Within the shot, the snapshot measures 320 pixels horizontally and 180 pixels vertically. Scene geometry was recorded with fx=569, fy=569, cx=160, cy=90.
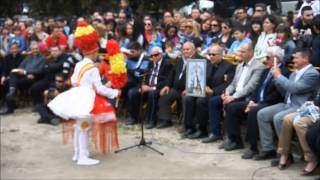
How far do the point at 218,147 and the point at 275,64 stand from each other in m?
1.54

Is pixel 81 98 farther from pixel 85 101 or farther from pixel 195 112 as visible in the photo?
pixel 195 112

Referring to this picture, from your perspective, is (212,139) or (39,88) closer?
(212,139)

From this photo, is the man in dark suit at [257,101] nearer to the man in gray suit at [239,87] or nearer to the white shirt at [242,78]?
the man in gray suit at [239,87]

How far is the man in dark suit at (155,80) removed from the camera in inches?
379

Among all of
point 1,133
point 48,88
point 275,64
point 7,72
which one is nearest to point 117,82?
point 275,64

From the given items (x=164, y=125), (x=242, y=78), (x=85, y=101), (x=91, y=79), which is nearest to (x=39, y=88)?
(x=164, y=125)

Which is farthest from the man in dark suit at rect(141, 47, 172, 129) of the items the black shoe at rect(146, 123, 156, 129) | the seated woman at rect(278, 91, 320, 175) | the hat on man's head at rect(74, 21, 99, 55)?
the seated woman at rect(278, 91, 320, 175)

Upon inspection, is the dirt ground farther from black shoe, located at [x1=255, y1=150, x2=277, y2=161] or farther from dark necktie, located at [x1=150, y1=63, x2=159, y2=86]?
dark necktie, located at [x1=150, y1=63, x2=159, y2=86]

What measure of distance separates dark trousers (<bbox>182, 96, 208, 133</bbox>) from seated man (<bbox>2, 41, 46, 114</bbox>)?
3967 millimetres

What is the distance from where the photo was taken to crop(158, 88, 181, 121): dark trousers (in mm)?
9367

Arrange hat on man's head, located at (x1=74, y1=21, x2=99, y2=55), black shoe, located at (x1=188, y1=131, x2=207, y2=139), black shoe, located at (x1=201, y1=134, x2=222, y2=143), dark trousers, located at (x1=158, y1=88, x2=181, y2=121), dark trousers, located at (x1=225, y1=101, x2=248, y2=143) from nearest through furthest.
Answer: hat on man's head, located at (x1=74, y1=21, x2=99, y2=55)
dark trousers, located at (x1=225, y1=101, x2=248, y2=143)
black shoe, located at (x1=201, y1=134, x2=222, y2=143)
black shoe, located at (x1=188, y1=131, x2=207, y2=139)
dark trousers, located at (x1=158, y1=88, x2=181, y2=121)

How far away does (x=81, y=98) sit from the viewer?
7.48 m

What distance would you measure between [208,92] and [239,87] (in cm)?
61

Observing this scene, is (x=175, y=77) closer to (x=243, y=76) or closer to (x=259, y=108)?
(x=243, y=76)
